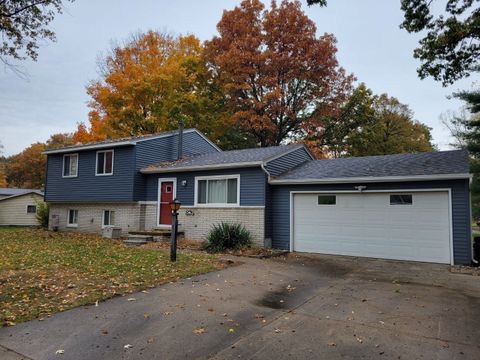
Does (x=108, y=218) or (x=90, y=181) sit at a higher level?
(x=90, y=181)

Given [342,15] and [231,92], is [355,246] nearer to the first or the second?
[342,15]

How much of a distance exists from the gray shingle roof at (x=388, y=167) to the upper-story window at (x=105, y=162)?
28.5 feet

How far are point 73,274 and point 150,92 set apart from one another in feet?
56.4

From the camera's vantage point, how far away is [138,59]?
2448 cm

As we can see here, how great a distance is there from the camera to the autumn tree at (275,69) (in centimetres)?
2347

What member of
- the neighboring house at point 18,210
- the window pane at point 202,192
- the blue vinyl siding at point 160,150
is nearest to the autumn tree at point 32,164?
the neighboring house at point 18,210

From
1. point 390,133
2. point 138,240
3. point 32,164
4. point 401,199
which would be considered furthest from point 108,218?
point 32,164

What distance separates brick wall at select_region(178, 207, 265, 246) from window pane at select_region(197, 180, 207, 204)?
39 cm

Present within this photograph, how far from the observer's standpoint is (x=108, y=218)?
17.2m

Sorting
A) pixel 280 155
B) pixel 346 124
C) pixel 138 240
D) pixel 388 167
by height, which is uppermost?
pixel 346 124

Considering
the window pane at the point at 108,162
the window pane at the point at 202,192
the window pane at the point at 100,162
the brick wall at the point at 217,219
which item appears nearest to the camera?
the brick wall at the point at 217,219

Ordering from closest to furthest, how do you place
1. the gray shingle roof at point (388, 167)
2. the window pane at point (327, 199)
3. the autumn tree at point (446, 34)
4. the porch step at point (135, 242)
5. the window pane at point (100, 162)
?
1. the autumn tree at point (446, 34)
2. the gray shingle roof at point (388, 167)
3. the window pane at point (327, 199)
4. the porch step at point (135, 242)
5. the window pane at point (100, 162)

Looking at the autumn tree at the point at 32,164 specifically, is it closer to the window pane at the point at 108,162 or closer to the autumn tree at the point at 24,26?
the window pane at the point at 108,162

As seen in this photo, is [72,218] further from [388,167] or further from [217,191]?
[388,167]
